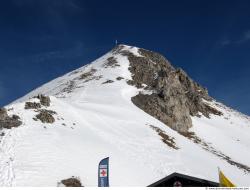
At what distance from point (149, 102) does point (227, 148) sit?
13.5 m

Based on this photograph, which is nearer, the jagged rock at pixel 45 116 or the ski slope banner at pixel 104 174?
the ski slope banner at pixel 104 174

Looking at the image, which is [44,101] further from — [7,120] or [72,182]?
[72,182]

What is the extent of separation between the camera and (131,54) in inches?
3853

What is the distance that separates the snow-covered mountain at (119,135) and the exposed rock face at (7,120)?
0.27ft

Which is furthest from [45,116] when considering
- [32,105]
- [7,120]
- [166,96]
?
[166,96]

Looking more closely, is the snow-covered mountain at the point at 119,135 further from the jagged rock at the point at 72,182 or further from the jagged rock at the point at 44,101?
the jagged rock at the point at 72,182

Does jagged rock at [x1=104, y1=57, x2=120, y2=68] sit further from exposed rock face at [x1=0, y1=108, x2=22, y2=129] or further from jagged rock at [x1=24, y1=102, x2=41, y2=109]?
exposed rock face at [x1=0, y1=108, x2=22, y2=129]

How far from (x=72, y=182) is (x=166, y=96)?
4123 cm

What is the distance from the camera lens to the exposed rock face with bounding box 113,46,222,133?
204ft

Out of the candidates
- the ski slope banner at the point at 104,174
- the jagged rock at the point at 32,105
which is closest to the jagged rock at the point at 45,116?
the jagged rock at the point at 32,105

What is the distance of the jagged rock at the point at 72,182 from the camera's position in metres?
25.2

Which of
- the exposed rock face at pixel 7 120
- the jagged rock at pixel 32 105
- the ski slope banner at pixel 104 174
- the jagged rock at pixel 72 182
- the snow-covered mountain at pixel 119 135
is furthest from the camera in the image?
the jagged rock at pixel 32 105

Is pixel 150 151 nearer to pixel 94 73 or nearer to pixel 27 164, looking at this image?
pixel 27 164

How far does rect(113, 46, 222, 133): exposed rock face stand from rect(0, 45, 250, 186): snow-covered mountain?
19 centimetres
